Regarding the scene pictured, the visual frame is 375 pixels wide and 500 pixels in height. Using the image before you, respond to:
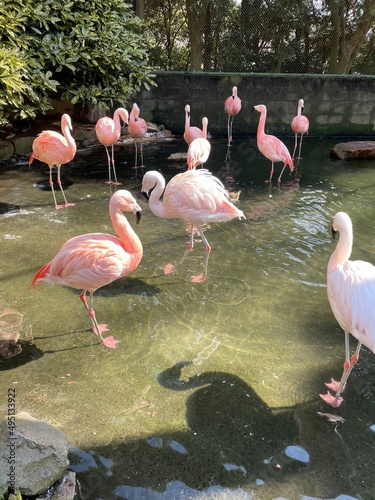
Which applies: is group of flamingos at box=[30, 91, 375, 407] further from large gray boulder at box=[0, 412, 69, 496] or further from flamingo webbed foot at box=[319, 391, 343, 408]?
large gray boulder at box=[0, 412, 69, 496]

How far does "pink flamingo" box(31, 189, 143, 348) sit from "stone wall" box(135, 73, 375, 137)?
7294 mm

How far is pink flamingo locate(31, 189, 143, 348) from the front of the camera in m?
2.69

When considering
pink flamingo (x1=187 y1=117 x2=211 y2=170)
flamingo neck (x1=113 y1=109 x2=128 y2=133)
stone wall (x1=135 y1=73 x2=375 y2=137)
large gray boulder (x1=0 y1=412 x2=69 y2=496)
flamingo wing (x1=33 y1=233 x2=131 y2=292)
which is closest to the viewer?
large gray boulder (x1=0 y1=412 x2=69 y2=496)

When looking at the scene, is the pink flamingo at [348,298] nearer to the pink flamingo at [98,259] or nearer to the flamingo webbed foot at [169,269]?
the pink flamingo at [98,259]

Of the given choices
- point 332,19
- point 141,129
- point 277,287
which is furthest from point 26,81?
point 332,19

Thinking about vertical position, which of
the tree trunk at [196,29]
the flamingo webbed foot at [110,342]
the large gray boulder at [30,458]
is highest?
the tree trunk at [196,29]

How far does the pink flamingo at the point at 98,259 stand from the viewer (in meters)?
2.69

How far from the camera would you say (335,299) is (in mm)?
2354

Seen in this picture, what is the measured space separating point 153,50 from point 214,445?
10584 mm

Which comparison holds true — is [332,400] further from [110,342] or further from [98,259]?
[98,259]

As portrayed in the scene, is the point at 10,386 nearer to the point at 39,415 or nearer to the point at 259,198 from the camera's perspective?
the point at 39,415

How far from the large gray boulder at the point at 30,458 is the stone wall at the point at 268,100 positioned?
8.68 m

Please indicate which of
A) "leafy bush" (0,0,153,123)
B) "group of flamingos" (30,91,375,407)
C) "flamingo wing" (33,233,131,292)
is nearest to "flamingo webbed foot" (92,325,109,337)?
"group of flamingos" (30,91,375,407)

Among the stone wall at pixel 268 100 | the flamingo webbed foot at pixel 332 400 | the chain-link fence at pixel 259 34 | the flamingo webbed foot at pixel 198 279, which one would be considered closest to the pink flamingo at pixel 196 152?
the flamingo webbed foot at pixel 198 279
